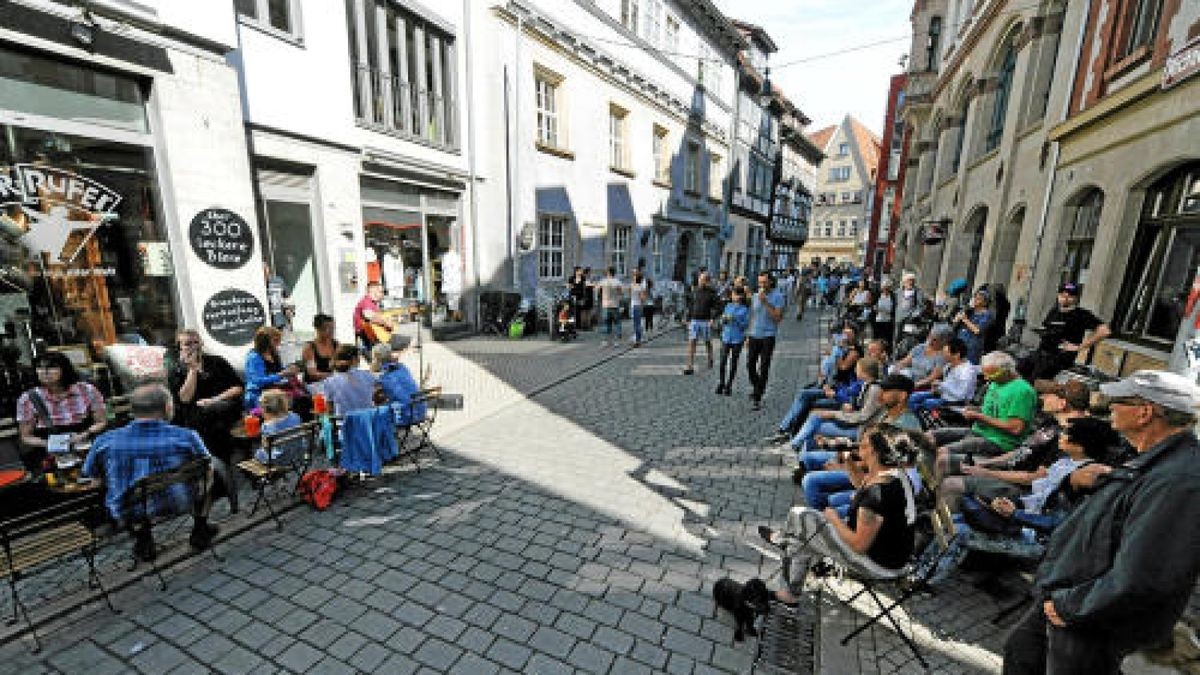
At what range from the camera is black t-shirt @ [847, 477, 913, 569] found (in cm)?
262

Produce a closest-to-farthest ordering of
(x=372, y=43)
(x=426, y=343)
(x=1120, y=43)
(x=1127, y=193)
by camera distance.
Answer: (x=1127, y=193) < (x=1120, y=43) < (x=372, y=43) < (x=426, y=343)

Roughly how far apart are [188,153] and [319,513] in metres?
4.71

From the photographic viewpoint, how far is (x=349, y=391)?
4.36 metres

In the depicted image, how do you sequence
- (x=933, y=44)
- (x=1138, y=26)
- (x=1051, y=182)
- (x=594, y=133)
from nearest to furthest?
(x=1138, y=26) → (x=1051, y=182) → (x=594, y=133) → (x=933, y=44)

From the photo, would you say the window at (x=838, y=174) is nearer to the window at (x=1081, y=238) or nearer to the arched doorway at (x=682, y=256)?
the arched doorway at (x=682, y=256)

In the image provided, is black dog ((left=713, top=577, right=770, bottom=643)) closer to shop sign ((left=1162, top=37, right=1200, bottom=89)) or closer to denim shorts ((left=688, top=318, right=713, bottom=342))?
denim shorts ((left=688, top=318, right=713, bottom=342))

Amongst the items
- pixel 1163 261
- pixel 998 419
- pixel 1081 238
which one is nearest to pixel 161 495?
pixel 998 419

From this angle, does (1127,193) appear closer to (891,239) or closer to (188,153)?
(188,153)

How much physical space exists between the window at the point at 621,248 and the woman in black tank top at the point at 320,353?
11.7 m

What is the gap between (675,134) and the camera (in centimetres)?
1877

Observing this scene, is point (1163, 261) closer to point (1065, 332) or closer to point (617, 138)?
point (1065, 332)

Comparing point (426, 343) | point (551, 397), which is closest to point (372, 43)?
point (426, 343)

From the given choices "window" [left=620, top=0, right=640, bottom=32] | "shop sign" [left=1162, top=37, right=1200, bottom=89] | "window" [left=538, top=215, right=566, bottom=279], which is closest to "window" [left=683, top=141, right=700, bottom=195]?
"window" [left=620, top=0, right=640, bottom=32]

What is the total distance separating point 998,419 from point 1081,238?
5.85 metres
